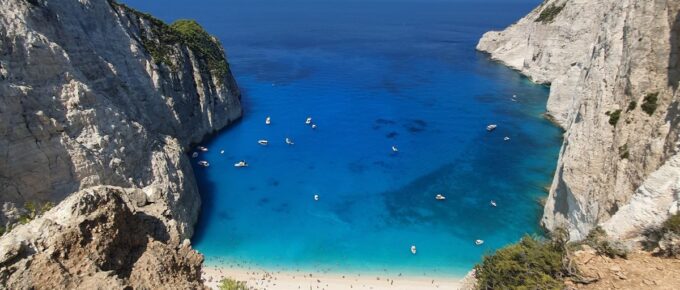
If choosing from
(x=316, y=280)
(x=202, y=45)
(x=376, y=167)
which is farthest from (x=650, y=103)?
(x=202, y=45)

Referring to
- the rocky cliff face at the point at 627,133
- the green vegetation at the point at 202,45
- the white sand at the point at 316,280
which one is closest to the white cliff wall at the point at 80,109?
the white sand at the point at 316,280

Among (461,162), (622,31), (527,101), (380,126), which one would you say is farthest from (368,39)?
(622,31)

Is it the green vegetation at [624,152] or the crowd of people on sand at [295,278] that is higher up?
the green vegetation at [624,152]

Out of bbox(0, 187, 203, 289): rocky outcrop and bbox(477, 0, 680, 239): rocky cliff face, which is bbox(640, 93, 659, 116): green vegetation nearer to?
bbox(477, 0, 680, 239): rocky cliff face

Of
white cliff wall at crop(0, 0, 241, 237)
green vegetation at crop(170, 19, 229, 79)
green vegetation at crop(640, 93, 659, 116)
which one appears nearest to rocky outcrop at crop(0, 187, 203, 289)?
white cliff wall at crop(0, 0, 241, 237)

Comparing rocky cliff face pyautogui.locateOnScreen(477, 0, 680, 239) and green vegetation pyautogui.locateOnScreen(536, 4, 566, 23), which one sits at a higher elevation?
green vegetation pyautogui.locateOnScreen(536, 4, 566, 23)

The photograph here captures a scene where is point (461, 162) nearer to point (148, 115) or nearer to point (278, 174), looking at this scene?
point (278, 174)

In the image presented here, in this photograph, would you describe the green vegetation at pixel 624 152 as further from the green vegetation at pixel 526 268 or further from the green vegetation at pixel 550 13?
the green vegetation at pixel 550 13
